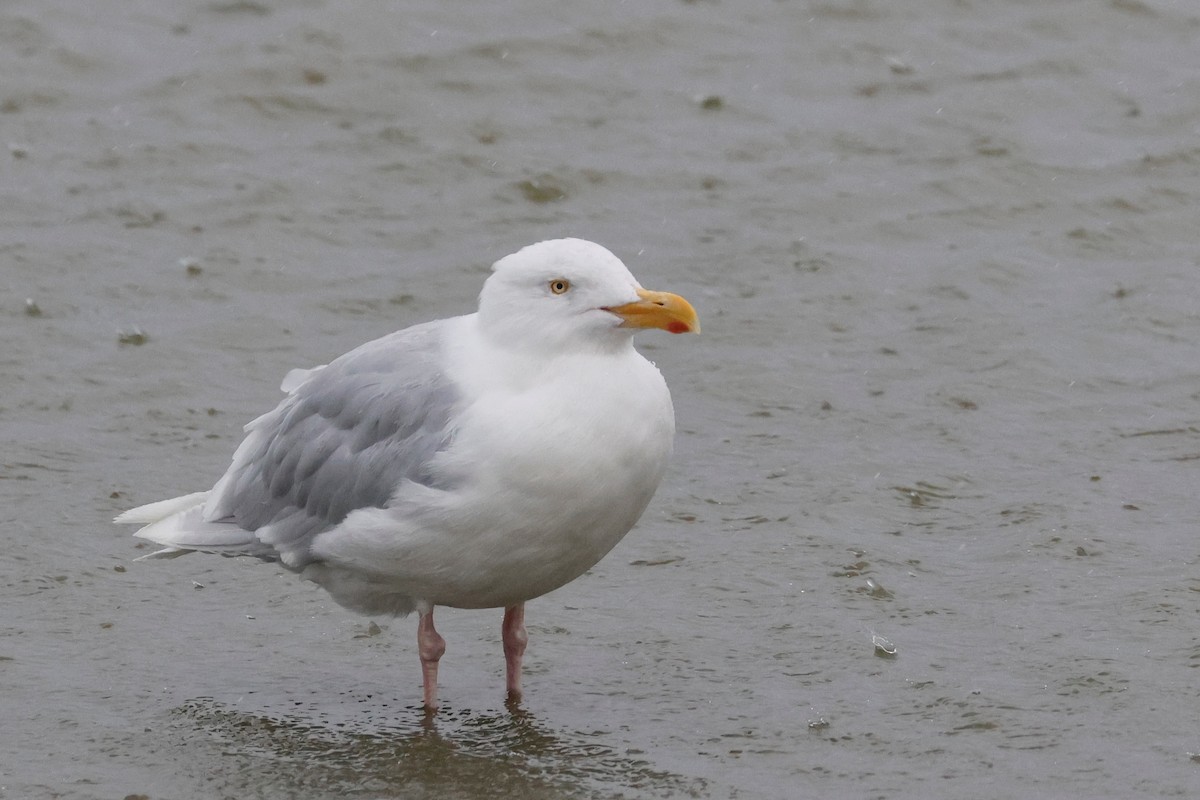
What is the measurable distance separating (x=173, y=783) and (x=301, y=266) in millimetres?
5105

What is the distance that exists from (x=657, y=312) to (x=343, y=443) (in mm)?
1235

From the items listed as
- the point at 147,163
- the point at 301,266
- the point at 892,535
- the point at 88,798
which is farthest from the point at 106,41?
the point at 88,798

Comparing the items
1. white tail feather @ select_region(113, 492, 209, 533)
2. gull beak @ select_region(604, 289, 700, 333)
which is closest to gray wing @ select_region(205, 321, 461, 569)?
white tail feather @ select_region(113, 492, 209, 533)

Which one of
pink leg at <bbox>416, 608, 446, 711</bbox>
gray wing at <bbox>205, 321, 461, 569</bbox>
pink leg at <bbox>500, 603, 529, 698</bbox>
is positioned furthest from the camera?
pink leg at <bbox>500, 603, 529, 698</bbox>

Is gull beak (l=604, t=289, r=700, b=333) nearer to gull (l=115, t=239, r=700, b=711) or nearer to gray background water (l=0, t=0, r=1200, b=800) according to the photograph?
gull (l=115, t=239, r=700, b=711)

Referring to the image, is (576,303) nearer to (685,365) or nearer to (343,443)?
Result: (343,443)

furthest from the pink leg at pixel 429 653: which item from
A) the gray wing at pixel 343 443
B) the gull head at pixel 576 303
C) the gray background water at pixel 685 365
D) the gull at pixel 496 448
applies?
the gull head at pixel 576 303

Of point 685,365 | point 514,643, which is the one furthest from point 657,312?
point 685,365

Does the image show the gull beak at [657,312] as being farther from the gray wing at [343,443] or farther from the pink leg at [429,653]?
the pink leg at [429,653]

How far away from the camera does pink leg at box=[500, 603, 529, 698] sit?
21.7ft

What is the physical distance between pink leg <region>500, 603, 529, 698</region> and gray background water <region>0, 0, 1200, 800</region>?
8 centimetres

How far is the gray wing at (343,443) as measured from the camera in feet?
20.4

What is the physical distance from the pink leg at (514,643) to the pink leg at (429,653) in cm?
23

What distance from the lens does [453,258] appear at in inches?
424
